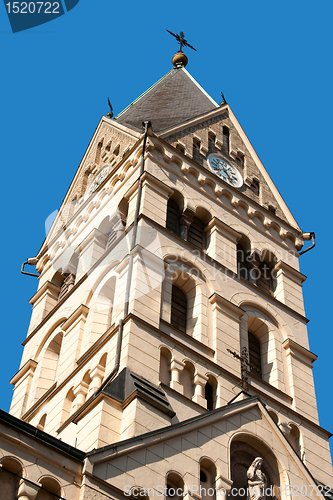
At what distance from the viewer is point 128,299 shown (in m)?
26.9

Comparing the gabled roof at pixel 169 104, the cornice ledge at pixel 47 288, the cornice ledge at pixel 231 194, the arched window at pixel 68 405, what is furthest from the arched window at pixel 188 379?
the gabled roof at pixel 169 104

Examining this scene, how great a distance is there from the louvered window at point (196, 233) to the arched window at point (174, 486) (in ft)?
41.7

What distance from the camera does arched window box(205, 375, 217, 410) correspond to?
85.9 ft

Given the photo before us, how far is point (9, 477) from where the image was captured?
18.3 metres

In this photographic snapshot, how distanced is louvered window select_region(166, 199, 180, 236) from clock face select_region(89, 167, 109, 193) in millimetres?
5120

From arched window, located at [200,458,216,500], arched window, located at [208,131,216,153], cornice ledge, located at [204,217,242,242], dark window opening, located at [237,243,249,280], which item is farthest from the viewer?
arched window, located at [208,131,216,153]

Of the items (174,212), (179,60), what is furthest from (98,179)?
(179,60)

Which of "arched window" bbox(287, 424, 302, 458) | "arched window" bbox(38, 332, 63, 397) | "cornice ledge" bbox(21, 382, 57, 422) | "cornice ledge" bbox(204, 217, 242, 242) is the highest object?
"cornice ledge" bbox(204, 217, 242, 242)

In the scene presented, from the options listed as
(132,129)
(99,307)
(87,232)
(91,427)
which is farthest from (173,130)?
(91,427)

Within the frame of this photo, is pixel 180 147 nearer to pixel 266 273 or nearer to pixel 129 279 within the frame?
pixel 266 273

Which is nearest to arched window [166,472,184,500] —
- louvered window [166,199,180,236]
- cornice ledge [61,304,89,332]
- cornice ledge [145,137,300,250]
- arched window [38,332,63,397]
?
cornice ledge [61,304,89,332]

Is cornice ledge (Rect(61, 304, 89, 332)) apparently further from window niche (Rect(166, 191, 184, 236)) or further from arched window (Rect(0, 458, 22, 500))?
arched window (Rect(0, 458, 22, 500))

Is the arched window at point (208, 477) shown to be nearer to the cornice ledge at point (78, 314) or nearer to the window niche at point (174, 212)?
the cornice ledge at point (78, 314)

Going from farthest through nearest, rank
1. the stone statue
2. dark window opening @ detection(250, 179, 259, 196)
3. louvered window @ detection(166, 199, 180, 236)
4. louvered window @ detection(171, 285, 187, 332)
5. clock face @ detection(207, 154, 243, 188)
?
1. dark window opening @ detection(250, 179, 259, 196)
2. clock face @ detection(207, 154, 243, 188)
3. louvered window @ detection(166, 199, 180, 236)
4. louvered window @ detection(171, 285, 187, 332)
5. the stone statue
